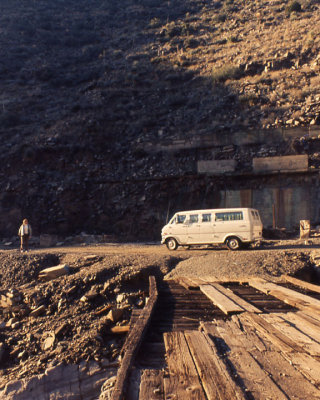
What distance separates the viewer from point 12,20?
52.8 meters

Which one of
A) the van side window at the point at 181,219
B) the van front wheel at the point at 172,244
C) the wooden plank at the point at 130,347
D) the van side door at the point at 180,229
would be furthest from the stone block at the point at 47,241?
the wooden plank at the point at 130,347

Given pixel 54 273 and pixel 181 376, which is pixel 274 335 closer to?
pixel 181 376

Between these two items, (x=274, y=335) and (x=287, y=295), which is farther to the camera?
(x=287, y=295)

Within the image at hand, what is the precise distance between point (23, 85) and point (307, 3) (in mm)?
34418

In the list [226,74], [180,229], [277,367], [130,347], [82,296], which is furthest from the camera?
[226,74]

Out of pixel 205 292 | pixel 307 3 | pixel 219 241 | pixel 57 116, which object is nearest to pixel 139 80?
pixel 57 116

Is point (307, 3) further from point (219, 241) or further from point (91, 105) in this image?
point (219, 241)

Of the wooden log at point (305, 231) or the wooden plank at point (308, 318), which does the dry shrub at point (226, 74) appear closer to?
the wooden log at point (305, 231)

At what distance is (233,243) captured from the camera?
15133 mm

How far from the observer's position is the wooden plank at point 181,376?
3154 mm

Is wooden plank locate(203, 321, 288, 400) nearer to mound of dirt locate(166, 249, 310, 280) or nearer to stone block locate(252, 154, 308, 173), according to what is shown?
mound of dirt locate(166, 249, 310, 280)

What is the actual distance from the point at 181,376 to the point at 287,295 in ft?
13.3

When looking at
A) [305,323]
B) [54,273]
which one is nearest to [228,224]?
[54,273]

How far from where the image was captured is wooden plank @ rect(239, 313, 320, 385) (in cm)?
334
